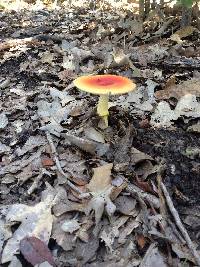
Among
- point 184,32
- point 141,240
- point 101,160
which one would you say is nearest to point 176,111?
point 101,160

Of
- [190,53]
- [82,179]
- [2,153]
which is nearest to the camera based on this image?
[82,179]

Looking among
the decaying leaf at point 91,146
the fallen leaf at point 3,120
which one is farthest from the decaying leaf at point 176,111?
the fallen leaf at point 3,120

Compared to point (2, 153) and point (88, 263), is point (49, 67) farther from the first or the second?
point (88, 263)

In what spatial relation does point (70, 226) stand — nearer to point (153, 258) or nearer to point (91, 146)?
point (153, 258)

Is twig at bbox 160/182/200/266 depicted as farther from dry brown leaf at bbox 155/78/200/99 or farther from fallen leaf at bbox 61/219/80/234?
dry brown leaf at bbox 155/78/200/99

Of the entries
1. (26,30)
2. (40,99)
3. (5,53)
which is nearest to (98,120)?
(40,99)

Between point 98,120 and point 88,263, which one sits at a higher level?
point 98,120
